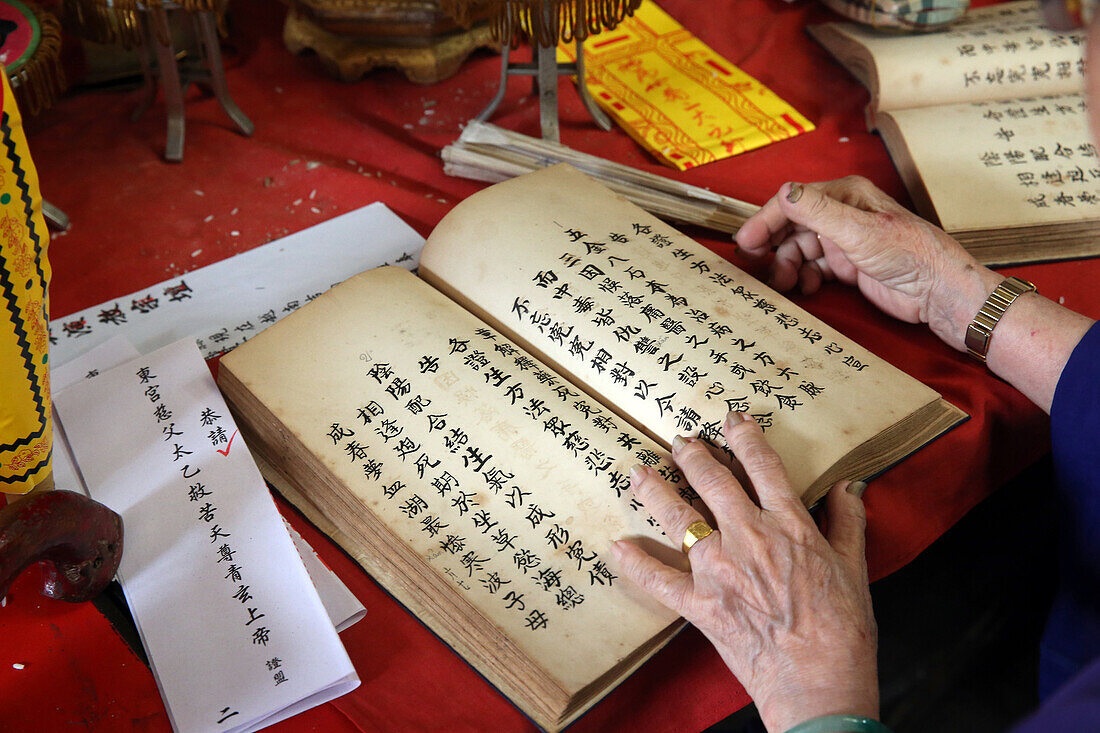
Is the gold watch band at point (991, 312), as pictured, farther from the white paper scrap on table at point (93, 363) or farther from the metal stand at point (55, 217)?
the metal stand at point (55, 217)

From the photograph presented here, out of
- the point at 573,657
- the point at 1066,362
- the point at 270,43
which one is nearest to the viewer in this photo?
the point at 573,657

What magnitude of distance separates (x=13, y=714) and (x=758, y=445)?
55 cm

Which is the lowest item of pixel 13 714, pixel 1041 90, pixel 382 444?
pixel 13 714

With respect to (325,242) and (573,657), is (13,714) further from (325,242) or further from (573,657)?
(325,242)

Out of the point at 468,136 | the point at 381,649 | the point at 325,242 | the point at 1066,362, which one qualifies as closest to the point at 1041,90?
the point at 1066,362

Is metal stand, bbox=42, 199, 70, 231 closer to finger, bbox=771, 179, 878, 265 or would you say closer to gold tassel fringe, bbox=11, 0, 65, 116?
gold tassel fringe, bbox=11, 0, 65, 116

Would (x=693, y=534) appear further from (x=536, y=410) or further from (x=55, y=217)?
(x=55, y=217)

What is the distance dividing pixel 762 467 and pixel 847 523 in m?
0.09

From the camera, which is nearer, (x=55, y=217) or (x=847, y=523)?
(x=847, y=523)

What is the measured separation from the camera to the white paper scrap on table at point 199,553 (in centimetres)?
58

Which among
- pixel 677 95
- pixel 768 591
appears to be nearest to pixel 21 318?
pixel 768 591

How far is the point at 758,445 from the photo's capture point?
62 cm

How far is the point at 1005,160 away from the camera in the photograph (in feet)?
3.32

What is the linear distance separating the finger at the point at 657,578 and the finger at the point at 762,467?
8 cm
